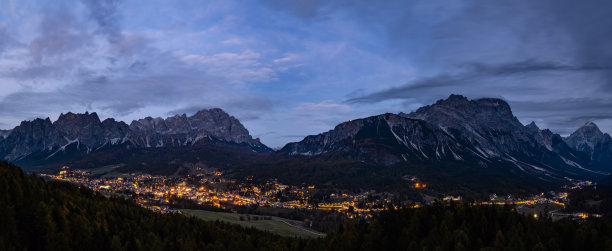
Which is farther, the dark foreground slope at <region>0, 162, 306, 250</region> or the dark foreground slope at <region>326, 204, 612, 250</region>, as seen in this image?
the dark foreground slope at <region>326, 204, 612, 250</region>

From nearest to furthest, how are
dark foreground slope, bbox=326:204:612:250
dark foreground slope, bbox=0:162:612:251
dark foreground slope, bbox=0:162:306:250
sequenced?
dark foreground slope, bbox=0:162:306:250 < dark foreground slope, bbox=0:162:612:251 < dark foreground slope, bbox=326:204:612:250

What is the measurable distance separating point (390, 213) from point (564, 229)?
190ft

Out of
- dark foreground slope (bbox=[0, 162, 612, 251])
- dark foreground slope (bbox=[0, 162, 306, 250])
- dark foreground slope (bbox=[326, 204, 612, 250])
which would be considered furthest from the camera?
dark foreground slope (bbox=[326, 204, 612, 250])

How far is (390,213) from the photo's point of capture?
149 meters

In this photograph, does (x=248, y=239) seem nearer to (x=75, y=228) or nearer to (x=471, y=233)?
(x=75, y=228)

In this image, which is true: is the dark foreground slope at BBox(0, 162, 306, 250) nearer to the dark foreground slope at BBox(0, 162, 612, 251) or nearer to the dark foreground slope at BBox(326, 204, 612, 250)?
the dark foreground slope at BBox(0, 162, 612, 251)

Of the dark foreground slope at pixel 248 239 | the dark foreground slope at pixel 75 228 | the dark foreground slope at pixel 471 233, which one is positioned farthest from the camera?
the dark foreground slope at pixel 471 233

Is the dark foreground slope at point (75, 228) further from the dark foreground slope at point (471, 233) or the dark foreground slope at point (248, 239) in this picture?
the dark foreground slope at point (471, 233)

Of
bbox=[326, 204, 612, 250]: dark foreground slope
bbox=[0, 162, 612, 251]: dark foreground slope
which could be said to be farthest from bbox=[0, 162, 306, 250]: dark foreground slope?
bbox=[326, 204, 612, 250]: dark foreground slope

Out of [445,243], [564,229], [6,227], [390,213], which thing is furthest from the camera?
[390,213]

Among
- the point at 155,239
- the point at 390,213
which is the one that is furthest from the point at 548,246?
the point at 155,239

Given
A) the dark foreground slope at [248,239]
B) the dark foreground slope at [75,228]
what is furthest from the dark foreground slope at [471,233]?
the dark foreground slope at [75,228]

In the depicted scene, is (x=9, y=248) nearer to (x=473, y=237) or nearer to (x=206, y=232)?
(x=206, y=232)

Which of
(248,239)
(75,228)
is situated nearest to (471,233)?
(248,239)
